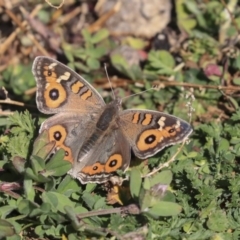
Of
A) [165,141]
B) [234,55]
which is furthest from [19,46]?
[165,141]

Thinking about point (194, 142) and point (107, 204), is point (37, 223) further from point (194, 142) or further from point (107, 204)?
point (194, 142)

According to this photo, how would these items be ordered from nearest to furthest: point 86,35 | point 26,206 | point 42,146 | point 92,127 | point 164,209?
point 164,209
point 26,206
point 42,146
point 92,127
point 86,35

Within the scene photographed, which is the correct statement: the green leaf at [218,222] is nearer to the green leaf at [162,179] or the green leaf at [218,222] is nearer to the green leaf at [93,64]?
the green leaf at [162,179]

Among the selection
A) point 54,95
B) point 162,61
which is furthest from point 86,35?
point 54,95

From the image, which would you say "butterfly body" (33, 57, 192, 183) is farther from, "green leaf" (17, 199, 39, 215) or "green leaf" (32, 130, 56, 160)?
"green leaf" (17, 199, 39, 215)

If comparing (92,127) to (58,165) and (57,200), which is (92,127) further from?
(57,200)

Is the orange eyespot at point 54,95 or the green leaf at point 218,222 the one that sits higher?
the orange eyespot at point 54,95

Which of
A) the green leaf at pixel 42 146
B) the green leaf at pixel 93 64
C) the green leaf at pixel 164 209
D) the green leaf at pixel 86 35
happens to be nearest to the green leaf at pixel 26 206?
the green leaf at pixel 42 146

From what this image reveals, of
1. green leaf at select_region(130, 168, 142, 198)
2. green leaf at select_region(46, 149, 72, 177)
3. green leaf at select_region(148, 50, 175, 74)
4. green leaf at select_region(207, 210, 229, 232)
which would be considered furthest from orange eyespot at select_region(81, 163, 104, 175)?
green leaf at select_region(148, 50, 175, 74)
